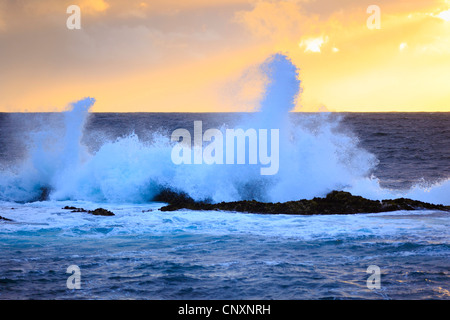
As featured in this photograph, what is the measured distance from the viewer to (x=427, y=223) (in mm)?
9867

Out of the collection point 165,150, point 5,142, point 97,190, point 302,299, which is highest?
point 5,142

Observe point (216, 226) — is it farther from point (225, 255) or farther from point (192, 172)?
point (192, 172)

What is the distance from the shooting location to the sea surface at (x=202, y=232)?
5836mm

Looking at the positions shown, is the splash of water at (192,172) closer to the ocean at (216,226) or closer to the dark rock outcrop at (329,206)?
the ocean at (216,226)

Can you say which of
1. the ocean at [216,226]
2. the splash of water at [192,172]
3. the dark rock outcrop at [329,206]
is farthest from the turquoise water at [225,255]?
the splash of water at [192,172]

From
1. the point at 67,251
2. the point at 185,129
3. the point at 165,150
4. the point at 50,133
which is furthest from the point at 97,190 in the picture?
the point at 185,129

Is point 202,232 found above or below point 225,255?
above

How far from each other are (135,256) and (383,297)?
159 inches

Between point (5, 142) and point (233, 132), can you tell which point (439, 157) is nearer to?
point (233, 132)

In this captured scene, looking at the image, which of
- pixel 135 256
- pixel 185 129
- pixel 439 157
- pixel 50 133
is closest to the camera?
pixel 135 256

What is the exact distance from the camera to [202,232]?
9.44 metres

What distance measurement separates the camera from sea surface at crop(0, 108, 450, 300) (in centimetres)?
584

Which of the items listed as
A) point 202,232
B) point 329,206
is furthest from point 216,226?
point 329,206

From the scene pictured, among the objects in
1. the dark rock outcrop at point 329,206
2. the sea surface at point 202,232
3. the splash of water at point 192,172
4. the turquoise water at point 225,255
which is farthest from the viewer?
the splash of water at point 192,172
